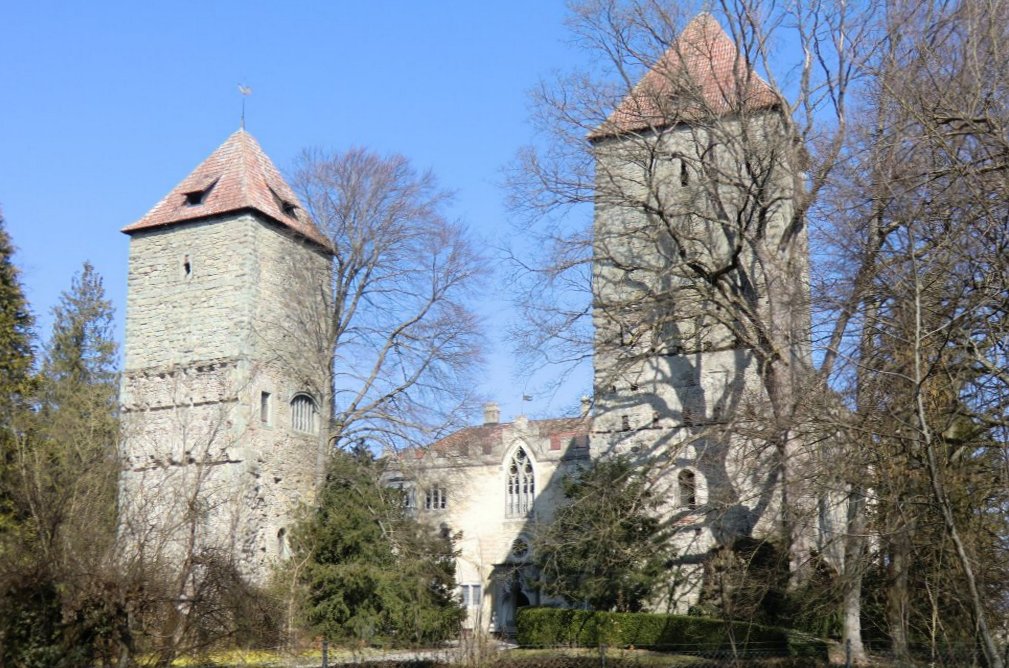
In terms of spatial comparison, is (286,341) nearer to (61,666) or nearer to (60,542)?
(60,542)

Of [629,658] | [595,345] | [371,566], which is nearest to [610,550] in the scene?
[595,345]

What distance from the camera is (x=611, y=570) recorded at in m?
23.6

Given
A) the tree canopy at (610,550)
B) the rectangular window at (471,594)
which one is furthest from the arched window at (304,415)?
the tree canopy at (610,550)

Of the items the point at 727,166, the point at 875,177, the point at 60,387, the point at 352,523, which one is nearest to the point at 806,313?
the point at 875,177

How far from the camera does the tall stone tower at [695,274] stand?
22031mm

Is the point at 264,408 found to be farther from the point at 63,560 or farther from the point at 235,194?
the point at 63,560

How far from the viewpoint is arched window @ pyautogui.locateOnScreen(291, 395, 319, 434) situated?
29.1 meters

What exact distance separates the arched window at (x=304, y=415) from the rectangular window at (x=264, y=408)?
0.95 metres

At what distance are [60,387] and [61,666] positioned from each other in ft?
77.9

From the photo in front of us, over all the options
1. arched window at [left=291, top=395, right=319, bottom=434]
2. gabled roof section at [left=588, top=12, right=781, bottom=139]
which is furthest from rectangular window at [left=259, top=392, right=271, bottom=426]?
gabled roof section at [left=588, top=12, right=781, bottom=139]

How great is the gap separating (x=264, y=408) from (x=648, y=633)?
1108 centimetres

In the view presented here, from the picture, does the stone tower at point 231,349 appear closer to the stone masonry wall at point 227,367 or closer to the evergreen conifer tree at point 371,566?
the stone masonry wall at point 227,367

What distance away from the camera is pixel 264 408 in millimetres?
28078

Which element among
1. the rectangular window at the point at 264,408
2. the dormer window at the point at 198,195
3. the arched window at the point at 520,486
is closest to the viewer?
the rectangular window at the point at 264,408
